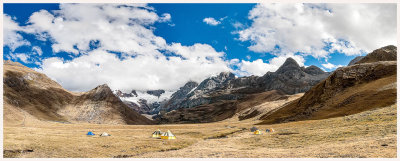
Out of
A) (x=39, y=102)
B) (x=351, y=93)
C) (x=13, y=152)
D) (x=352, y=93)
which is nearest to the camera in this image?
(x=13, y=152)

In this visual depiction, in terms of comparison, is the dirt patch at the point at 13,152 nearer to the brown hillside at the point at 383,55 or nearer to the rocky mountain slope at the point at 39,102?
the rocky mountain slope at the point at 39,102

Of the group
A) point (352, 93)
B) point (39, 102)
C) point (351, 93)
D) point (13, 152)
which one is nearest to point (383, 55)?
point (351, 93)

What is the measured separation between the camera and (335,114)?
70.4 m

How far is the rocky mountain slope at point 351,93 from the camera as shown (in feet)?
227

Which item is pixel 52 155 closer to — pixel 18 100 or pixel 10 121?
pixel 10 121

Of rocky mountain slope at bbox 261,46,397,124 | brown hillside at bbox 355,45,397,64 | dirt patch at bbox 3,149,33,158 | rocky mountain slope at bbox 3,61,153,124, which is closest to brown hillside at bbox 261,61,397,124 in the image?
rocky mountain slope at bbox 261,46,397,124

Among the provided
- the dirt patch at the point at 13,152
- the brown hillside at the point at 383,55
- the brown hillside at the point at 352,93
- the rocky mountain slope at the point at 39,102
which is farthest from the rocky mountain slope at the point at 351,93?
the rocky mountain slope at the point at 39,102

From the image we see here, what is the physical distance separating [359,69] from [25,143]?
11841cm

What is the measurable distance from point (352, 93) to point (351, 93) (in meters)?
0.97

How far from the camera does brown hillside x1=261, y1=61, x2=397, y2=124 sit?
69.2 metres

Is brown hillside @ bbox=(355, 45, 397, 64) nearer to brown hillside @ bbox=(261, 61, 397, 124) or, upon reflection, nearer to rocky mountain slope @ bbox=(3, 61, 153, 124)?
brown hillside @ bbox=(261, 61, 397, 124)

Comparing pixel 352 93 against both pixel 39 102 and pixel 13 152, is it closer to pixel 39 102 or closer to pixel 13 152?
pixel 13 152

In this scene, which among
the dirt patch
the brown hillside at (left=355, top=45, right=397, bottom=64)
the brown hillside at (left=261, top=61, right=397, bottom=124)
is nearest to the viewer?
the dirt patch

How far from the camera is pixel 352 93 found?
85188 millimetres
